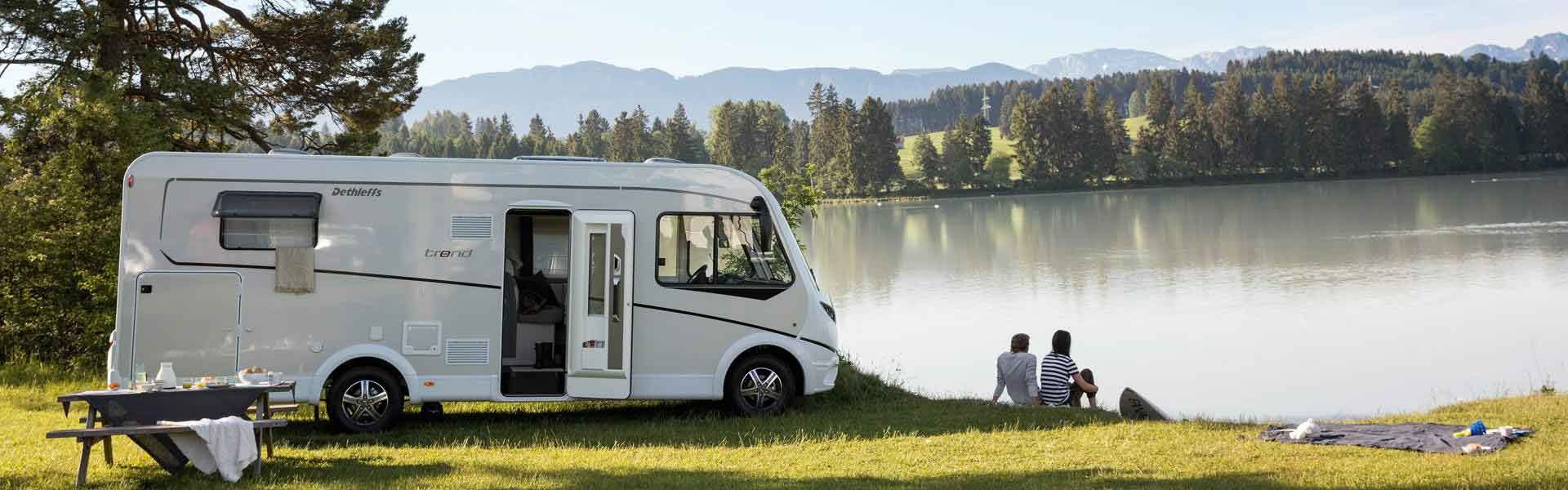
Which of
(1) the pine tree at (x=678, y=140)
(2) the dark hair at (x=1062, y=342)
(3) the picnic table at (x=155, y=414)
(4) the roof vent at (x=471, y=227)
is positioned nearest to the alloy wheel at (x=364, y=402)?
(4) the roof vent at (x=471, y=227)

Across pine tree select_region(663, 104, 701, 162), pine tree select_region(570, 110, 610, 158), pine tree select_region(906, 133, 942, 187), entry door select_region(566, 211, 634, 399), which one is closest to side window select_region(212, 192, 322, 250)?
entry door select_region(566, 211, 634, 399)

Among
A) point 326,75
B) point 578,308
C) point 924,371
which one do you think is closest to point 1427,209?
point 924,371

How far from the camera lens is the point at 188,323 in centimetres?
1005

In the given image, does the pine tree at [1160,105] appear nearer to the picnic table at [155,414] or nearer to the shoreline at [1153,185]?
the shoreline at [1153,185]

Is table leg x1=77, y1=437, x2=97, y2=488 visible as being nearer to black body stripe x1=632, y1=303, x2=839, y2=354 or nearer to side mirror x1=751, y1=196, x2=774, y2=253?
black body stripe x1=632, y1=303, x2=839, y2=354

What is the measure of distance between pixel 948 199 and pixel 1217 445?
97692mm

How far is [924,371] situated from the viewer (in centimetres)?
1786

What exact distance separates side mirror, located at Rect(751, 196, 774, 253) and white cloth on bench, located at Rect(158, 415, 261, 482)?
458 cm

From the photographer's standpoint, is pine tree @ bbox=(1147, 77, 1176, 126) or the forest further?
pine tree @ bbox=(1147, 77, 1176, 126)

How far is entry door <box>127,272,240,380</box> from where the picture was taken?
9969 millimetres

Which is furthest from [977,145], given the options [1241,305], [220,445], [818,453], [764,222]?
[220,445]

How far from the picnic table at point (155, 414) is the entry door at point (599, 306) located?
2.79 metres

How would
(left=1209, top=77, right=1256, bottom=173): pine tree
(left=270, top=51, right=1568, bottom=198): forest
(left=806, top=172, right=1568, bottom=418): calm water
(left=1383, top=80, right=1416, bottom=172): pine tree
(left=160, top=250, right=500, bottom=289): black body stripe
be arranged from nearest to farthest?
(left=160, top=250, right=500, bottom=289): black body stripe → (left=806, top=172, right=1568, bottom=418): calm water → (left=270, top=51, right=1568, bottom=198): forest → (left=1209, top=77, right=1256, bottom=173): pine tree → (left=1383, top=80, right=1416, bottom=172): pine tree

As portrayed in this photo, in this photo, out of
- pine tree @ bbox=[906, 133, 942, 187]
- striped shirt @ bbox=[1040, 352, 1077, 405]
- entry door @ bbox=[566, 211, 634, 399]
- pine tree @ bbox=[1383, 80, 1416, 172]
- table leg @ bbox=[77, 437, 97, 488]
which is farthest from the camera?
pine tree @ bbox=[1383, 80, 1416, 172]
